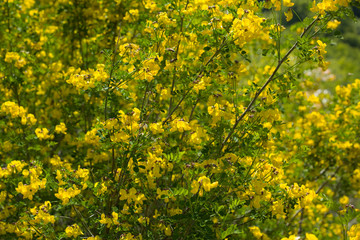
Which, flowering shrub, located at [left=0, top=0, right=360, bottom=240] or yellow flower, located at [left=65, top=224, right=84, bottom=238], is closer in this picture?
flowering shrub, located at [left=0, top=0, right=360, bottom=240]

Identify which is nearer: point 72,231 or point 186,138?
point 72,231

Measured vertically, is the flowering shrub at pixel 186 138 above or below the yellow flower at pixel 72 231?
above

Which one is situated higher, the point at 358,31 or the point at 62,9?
the point at 62,9

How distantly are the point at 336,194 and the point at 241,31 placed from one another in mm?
3815

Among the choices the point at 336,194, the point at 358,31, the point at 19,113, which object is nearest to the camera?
the point at 19,113

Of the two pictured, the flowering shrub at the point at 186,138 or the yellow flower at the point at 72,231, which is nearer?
the flowering shrub at the point at 186,138

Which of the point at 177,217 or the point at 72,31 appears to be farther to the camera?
the point at 72,31

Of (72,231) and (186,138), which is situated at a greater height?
(186,138)

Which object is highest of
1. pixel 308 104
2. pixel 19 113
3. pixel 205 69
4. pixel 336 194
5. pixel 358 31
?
pixel 205 69

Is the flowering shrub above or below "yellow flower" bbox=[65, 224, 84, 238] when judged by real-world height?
above

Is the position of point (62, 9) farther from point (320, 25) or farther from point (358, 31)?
point (358, 31)

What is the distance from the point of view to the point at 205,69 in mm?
2723

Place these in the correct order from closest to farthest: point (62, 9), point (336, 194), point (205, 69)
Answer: point (205, 69), point (62, 9), point (336, 194)

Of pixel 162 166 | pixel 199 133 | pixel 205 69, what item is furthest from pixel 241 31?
pixel 162 166
